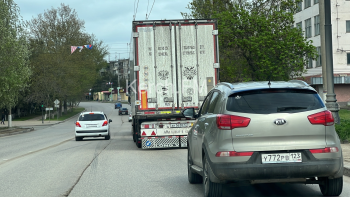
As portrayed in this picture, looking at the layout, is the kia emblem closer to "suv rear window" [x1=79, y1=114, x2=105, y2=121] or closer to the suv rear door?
the suv rear door

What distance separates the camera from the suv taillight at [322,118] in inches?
260

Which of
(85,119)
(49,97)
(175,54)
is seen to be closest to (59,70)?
(49,97)

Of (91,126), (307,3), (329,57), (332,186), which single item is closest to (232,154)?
(332,186)

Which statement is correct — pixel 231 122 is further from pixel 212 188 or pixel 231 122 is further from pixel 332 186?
pixel 332 186

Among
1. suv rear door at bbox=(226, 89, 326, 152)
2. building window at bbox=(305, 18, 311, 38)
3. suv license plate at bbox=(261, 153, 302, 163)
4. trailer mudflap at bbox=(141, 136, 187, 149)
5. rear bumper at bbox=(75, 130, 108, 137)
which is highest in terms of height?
building window at bbox=(305, 18, 311, 38)

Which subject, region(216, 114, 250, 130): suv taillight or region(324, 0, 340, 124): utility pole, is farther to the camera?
region(324, 0, 340, 124): utility pole

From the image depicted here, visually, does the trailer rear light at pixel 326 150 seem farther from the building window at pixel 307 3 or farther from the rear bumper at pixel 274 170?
the building window at pixel 307 3

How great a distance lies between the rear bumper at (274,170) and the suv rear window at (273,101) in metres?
0.65

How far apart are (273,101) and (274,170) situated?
0.90m

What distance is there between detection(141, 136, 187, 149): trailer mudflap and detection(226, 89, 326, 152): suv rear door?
34.4ft

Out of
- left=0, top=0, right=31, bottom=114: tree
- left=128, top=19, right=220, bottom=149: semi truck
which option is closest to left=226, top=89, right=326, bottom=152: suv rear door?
left=128, top=19, right=220, bottom=149: semi truck

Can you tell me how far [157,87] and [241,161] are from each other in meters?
10.1

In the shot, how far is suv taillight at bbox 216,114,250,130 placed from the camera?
656cm

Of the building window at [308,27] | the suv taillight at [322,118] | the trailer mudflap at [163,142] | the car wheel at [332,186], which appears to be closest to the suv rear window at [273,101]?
the suv taillight at [322,118]
